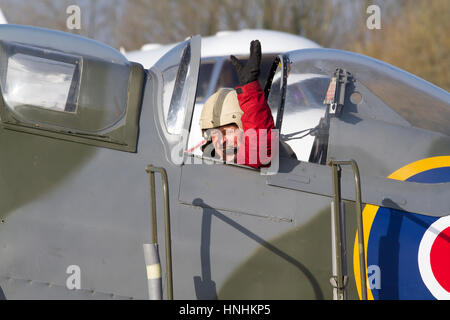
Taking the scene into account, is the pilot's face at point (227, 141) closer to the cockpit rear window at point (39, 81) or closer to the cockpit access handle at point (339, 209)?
the cockpit access handle at point (339, 209)

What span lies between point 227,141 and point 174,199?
0.52 metres

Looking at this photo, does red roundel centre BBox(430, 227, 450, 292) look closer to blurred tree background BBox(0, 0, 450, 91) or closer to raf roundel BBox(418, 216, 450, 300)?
raf roundel BBox(418, 216, 450, 300)

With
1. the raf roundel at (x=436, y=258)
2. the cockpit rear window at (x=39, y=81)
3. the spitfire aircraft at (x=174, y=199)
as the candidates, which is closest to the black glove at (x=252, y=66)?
the spitfire aircraft at (x=174, y=199)

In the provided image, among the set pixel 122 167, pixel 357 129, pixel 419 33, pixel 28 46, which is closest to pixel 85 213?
pixel 122 167

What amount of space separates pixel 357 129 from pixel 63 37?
180cm

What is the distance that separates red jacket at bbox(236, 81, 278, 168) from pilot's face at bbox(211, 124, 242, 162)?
5.0 inches

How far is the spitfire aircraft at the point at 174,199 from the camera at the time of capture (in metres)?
3.13

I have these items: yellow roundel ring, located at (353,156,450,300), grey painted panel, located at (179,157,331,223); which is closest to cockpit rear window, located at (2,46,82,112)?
grey painted panel, located at (179,157,331,223)

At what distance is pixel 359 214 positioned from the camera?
3.01 m

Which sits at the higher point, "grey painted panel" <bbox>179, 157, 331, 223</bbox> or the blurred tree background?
the blurred tree background

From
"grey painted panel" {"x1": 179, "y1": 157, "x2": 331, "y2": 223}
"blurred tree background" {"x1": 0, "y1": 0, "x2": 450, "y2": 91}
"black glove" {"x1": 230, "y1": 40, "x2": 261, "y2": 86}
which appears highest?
"blurred tree background" {"x1": 0, "y1": 0, "x2": 450, "y2": 91}

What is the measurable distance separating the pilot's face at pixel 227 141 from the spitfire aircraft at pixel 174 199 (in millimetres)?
158

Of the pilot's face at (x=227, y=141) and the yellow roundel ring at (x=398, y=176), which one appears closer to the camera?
the yellow roundel ring at (x=398, y=176)

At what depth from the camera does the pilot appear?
10.9ft
